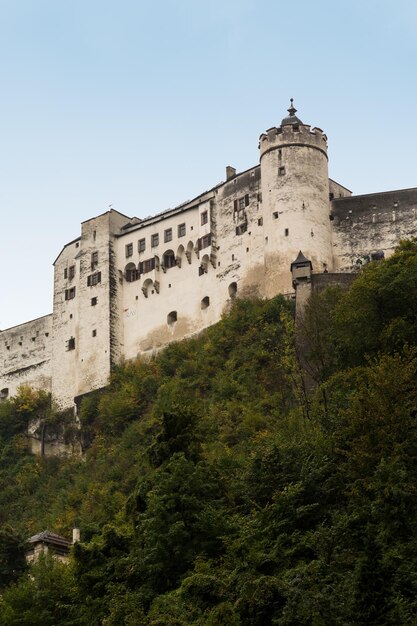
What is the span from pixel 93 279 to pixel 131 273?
2.46 meters

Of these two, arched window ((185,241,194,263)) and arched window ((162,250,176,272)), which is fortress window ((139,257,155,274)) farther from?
arched window ((185,241,194,263))

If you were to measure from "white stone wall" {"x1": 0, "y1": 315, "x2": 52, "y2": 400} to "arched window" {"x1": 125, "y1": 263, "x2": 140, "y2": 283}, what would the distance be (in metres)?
6.85

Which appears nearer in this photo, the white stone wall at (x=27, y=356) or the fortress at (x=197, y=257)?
the fortress at (x=197, y=257)

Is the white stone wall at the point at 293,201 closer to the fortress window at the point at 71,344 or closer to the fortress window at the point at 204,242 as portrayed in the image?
the fortress window at the point at 204,242

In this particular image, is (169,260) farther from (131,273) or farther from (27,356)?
(27,356)

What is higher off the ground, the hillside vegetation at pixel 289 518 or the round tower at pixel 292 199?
the round tower at pixel 292 199

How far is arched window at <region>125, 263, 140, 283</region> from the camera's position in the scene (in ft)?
238

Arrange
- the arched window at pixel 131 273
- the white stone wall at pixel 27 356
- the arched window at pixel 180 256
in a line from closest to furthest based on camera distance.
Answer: the arched window at pixel 180 256 < the arched window at pixel 131 273 < the white stone wall at pixel 27 356

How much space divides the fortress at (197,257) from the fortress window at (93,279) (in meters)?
0.06

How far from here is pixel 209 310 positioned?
67.3 metres

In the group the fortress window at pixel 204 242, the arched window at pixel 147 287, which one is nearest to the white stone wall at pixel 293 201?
the fortress window at pixel 204 242

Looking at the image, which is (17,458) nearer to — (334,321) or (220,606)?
(334,321)

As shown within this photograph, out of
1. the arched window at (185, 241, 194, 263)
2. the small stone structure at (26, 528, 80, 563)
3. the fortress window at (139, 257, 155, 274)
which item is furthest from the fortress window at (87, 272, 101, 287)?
the small stone structure at (26, 528, 80, 563)

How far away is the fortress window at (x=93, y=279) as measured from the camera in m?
73.4
